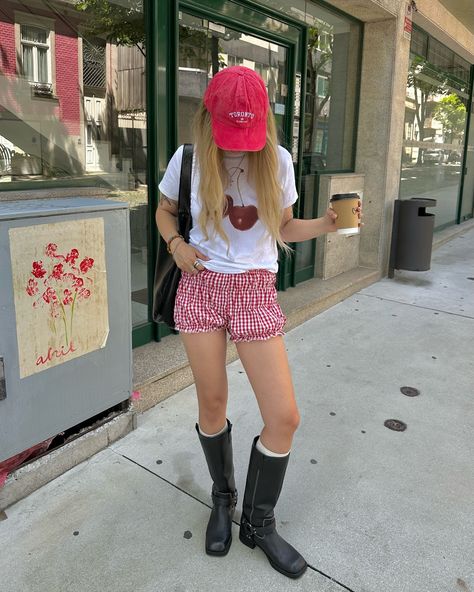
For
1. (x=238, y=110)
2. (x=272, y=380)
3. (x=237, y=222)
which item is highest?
(x=238, y=110)

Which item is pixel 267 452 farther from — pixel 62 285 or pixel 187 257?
pixel 62 285

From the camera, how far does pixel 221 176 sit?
6.03 ft

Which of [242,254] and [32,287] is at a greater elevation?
[242,254]

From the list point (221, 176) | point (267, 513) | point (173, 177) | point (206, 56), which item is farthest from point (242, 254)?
point (206, 56)

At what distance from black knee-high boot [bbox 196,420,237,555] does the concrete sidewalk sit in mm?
60

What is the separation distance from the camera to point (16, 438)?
7.70 ft

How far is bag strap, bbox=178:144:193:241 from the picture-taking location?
190 cm

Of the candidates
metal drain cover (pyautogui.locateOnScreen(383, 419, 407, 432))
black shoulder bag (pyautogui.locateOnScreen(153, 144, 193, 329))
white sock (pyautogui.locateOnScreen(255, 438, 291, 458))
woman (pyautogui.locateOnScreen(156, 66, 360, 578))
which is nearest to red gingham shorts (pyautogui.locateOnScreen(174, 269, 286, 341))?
woman (pyautogui.locateOnScreen(156, 66, 360, 578))

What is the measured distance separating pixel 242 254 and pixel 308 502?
128 cm

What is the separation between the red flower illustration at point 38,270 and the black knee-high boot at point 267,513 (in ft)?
3.69

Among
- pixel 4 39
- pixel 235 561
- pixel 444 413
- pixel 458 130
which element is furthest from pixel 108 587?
pixel 458 130

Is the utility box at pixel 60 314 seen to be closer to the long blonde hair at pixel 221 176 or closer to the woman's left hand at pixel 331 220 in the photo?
the long blonde hair at pixel 221 176

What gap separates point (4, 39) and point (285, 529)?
2718 mm

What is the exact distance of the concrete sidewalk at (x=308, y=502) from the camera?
6.76ft
